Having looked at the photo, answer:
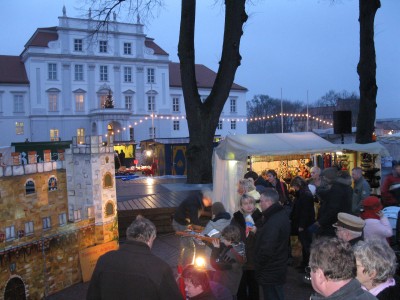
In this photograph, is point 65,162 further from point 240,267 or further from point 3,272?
point 240,267

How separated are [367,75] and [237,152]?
6.68 meters

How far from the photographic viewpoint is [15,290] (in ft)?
19.5

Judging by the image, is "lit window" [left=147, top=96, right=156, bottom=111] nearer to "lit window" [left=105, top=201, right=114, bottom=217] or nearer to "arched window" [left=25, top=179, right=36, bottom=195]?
"lit window" [left=105, top=201, right=114, bottom=217]

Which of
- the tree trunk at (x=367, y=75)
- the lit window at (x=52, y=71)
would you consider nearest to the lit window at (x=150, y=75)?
the lit window at (x=52, y=71)

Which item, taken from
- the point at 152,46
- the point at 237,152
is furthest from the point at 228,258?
the point at 152,46

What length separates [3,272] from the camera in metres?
5.73

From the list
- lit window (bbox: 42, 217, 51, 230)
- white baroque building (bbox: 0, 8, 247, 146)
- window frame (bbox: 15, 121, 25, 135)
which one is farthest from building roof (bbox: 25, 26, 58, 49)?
lit window (bbox: 42, 217, 51, 230)

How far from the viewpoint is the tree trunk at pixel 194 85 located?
13.1m

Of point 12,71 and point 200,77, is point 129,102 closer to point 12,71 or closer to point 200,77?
point 200,77

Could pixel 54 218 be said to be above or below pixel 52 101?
below

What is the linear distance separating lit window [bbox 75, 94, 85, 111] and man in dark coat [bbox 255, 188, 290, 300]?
45339 mm

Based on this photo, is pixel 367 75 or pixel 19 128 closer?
pixel 367 75

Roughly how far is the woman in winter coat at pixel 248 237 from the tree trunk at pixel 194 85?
303 inches

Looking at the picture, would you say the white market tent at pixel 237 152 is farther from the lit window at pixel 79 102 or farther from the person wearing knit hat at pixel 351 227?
the lit window at pixel 79 102
